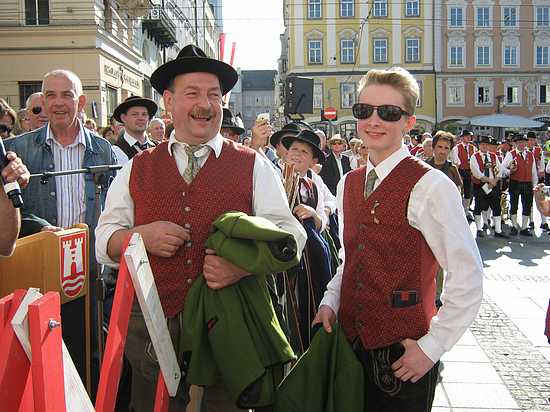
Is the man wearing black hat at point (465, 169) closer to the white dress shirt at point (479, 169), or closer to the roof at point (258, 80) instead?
the white dress shirt at point (479, 169)

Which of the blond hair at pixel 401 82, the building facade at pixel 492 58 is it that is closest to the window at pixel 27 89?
the blond hair at pixel 401 82

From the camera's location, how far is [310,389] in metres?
2.24

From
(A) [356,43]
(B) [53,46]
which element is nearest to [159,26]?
(B) [53,46]

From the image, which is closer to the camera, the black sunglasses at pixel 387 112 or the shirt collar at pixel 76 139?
the black sunglasses at pixel 387 112

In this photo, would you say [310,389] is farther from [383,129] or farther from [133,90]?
[133,90]

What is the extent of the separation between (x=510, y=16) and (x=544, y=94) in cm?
769

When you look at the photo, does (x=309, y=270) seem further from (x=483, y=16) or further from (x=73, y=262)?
(x=483, y=16)

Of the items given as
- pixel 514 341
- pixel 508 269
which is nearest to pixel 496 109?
pixel 508 269

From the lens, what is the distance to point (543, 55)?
169 ft

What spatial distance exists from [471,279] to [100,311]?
81.2 inches

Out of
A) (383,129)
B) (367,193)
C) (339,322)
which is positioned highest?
(383,129)

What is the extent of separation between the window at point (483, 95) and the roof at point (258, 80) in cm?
8188

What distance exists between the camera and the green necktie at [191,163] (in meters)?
2.54

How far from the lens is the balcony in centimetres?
3040
